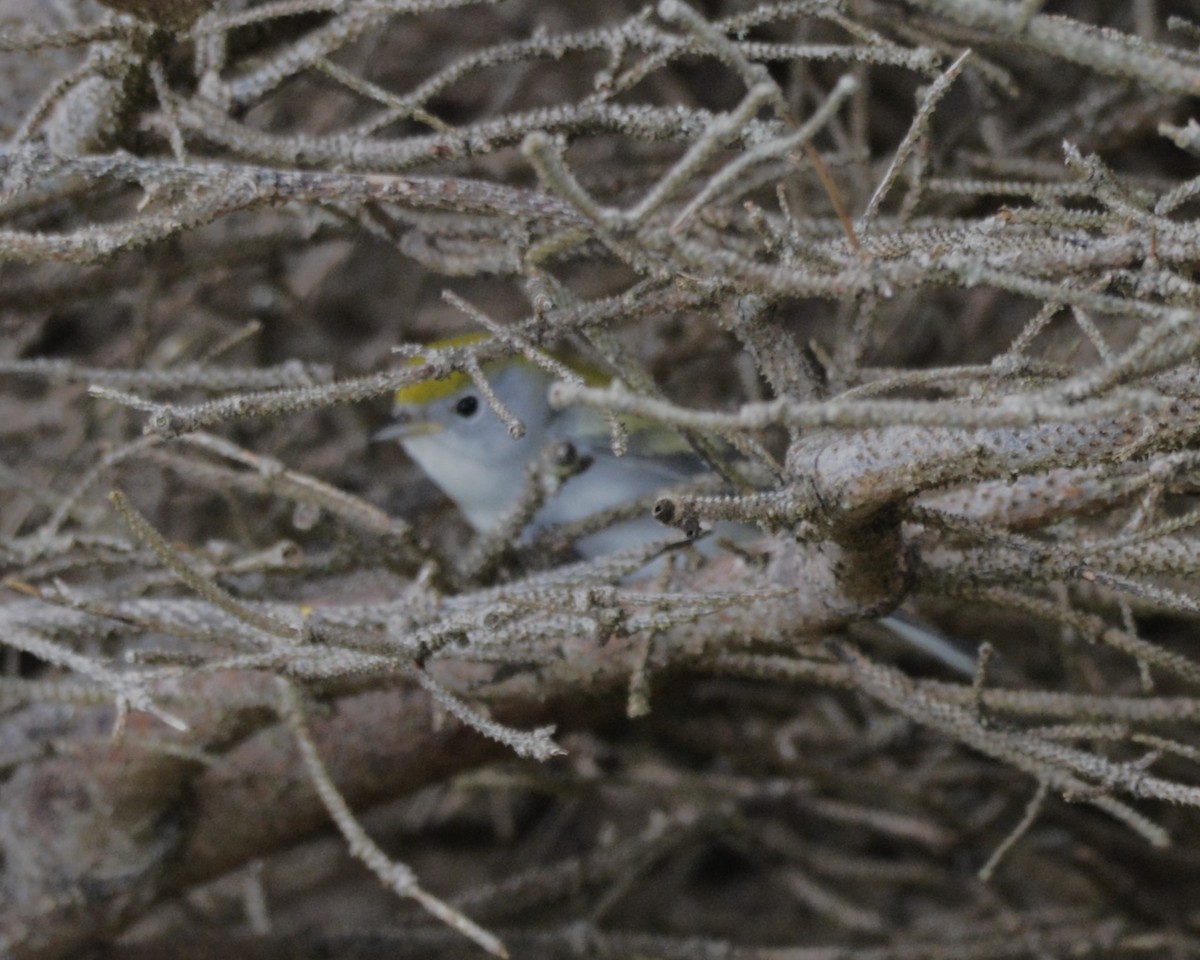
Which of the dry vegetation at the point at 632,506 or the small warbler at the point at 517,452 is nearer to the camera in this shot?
the dry vegetation at the point at 632,506

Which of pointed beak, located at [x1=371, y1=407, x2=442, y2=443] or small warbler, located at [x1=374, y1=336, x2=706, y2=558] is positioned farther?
pointed beak, located at [x1=371, y1=407, x2=442, y2=443]

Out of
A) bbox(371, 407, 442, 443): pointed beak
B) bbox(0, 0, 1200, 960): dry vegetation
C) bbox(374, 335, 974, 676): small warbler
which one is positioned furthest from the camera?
bbox(371, 407, 442, 443): pointed beak

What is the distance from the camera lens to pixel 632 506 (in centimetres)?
187

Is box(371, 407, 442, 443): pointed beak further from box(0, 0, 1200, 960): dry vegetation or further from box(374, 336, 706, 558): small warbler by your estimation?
box(0, 0, 1200, 960): dry vegetation

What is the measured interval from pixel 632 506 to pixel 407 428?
2.94 ft

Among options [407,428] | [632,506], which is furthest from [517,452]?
[632,506]

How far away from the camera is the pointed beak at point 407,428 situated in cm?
262

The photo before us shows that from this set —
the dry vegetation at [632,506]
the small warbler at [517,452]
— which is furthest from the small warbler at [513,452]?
the dry vegetation at [632,506]

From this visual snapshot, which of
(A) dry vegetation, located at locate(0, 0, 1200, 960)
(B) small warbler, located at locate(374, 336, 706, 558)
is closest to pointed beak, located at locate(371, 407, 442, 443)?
(B) small warbler, located at locate(374, 336, 706, 558)

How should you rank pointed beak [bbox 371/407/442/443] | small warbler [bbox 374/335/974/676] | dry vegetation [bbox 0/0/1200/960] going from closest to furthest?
dry vegetation [bbox 0/0/1200/960]
small warbler [bbox 374/335/974/676]
pointed beak [bbox 371/407/442/443]

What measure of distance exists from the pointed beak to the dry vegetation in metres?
0.12

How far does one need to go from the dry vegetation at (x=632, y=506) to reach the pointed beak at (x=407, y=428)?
0.40ft

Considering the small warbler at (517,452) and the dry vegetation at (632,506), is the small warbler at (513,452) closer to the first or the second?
the small warbler at (517,452)

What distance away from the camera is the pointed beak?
2.62 meters
